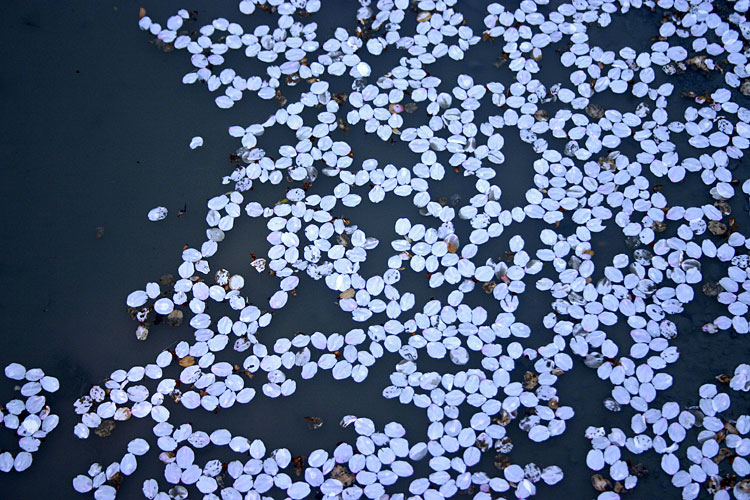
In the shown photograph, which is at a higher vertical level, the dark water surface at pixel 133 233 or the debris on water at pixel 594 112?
the debris on water at pixel 594 112

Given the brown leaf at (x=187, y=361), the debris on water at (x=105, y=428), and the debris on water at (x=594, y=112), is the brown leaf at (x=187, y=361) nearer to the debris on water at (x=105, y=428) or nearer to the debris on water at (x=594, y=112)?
the debris on water at (x=105, y=428)

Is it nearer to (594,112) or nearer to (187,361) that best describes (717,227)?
(594,112)

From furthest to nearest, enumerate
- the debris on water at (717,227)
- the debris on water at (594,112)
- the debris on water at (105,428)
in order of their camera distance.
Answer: the debris on water at (594,112), the debris on water at (717,227), the debris on water at (105,428)

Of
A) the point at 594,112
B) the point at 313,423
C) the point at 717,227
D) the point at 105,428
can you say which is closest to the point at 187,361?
the point at 105,428

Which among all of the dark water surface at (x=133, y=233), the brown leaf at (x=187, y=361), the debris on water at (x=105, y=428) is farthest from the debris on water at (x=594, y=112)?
the debris on water at (x=105, y=428)

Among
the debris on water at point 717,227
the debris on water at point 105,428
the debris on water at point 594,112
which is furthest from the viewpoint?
the debris on water at point 594,112

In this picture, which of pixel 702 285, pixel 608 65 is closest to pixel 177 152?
pixel 608 65

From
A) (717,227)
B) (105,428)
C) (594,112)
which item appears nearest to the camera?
(105,428)

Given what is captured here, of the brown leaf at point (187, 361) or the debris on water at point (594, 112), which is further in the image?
the debris on water at point (594, 112)
